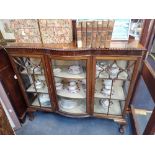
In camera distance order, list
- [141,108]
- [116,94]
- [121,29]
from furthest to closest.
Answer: [141,108]
[116,94]
[121,29]

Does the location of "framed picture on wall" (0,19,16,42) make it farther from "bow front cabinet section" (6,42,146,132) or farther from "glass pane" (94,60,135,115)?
"glass pane" (94,60,135,115)

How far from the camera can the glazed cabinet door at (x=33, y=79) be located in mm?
1489

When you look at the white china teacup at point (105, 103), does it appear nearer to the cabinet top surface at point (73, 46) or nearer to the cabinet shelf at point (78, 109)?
the cabinet shelf at point (78, 109)

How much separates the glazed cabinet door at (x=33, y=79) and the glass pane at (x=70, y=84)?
0.47ft

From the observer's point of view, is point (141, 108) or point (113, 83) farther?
point (141, 108)

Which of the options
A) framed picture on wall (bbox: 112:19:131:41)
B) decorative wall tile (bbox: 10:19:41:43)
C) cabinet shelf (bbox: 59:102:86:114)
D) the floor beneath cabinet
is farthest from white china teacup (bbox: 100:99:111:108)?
decorative wall tile (bbox: 10:19:41:43)

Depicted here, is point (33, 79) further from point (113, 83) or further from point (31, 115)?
point (113, 83)

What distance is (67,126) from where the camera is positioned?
1891 mm

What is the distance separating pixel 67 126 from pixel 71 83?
0.63 meters

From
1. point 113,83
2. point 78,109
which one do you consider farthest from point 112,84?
point 78,109

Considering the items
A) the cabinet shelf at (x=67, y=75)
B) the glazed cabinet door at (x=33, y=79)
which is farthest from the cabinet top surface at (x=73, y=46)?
the cabinet shelf at (x=67, y=75)

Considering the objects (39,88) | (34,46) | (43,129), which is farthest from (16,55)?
(43,129)

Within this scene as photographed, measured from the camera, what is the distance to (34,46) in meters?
1.32
